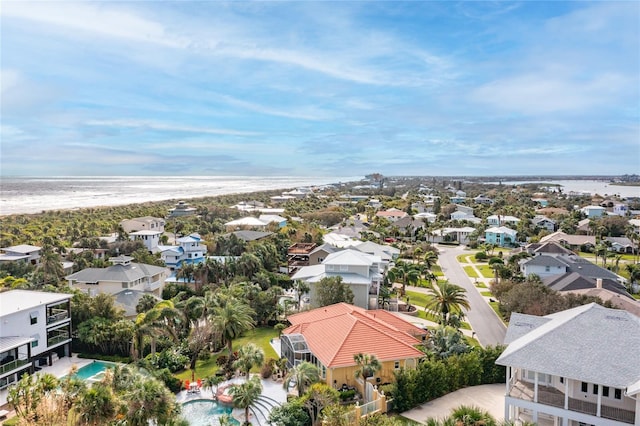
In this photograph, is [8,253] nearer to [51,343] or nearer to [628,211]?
[51,343]

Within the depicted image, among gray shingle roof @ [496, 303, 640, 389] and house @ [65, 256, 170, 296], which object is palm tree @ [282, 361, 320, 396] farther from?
house @ [65, 256, 170, 296]

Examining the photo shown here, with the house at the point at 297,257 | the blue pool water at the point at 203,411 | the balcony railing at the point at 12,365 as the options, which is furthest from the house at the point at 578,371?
the house at the point at 297,257

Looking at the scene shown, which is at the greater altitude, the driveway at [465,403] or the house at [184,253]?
the house at [184,253]

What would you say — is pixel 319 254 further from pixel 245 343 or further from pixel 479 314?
pixel 245 343

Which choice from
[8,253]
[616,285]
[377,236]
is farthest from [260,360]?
[377,236]

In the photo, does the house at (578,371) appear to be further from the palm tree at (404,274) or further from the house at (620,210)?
the house at (620,210)

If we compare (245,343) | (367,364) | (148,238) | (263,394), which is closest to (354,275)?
(245,343)
